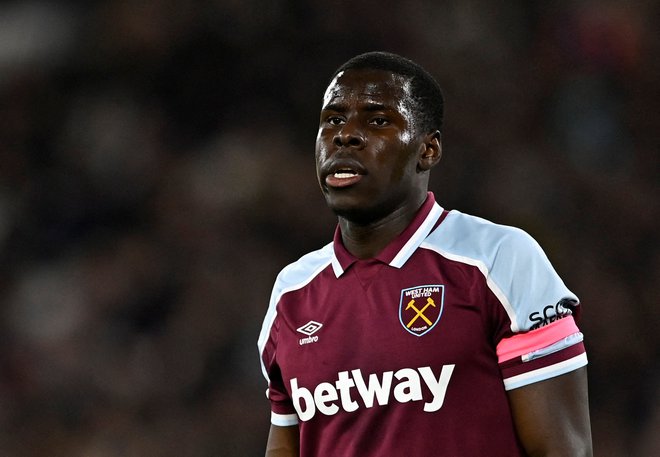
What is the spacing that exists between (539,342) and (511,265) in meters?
0.19

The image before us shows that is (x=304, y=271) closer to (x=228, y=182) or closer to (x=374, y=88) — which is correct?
(x=374, y=88)

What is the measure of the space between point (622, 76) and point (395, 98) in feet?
13.9

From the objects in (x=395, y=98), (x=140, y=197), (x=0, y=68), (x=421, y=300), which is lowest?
(x=421, y=300)

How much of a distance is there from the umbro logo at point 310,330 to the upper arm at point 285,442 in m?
0.30

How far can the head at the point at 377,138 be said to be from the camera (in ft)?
8.66

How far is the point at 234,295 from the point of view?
5992 mm

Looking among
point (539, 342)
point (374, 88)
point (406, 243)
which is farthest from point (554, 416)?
point (374, 88)

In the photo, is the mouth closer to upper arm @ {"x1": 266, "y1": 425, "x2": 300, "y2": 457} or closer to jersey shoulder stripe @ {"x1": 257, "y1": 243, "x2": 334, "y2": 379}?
jersey shoulder stripe @ {"x1": 257, "y1": 243, "x2": 334, "y2": 379}

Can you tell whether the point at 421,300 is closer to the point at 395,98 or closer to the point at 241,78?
the point at 395,98

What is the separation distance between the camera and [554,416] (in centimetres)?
242

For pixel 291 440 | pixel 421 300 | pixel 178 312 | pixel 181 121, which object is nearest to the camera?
pixel 421 300

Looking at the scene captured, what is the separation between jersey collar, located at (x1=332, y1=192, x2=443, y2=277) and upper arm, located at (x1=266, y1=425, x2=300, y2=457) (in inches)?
17.7

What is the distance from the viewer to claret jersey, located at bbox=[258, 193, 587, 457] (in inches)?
97.0

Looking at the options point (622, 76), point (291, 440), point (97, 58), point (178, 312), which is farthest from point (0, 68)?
point (291, 440)
